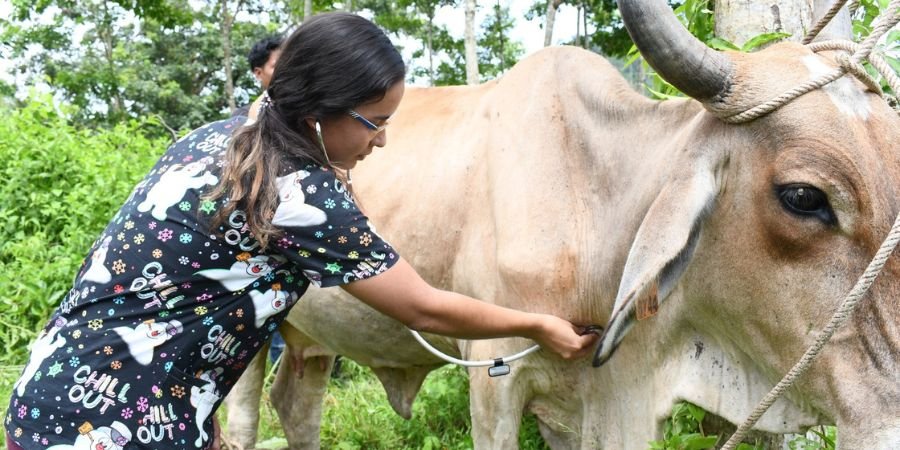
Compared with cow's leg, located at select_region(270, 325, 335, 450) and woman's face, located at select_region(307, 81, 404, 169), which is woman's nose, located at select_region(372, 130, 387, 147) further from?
cow's leg, located at select_region(270, 325, 335, 450)

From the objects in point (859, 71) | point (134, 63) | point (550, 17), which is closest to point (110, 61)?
point (134, 63)

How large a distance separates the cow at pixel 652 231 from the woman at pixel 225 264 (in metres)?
0.67

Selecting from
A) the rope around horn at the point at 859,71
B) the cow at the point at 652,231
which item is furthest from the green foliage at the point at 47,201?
the rope around horn at the point at 859,71

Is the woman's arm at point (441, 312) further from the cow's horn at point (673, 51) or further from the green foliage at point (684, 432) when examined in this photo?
the cow's horn at point (673, 51)

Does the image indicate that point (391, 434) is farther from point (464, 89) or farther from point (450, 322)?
point (450, 322)

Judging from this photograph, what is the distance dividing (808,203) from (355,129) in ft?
3.61

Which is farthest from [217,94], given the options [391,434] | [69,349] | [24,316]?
[69,349]

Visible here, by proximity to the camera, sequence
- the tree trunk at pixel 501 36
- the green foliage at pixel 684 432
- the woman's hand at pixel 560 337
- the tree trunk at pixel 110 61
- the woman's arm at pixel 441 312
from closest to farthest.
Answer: the woman's arm at pixel 441 312 → the woman's hand at pixel 560 337 → the green foliage at pixel 684 432 → the tree trunk at pixel 110 61 → the tree trunk at pixel 501 36

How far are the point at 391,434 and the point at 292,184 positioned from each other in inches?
134

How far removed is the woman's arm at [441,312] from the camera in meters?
2.08

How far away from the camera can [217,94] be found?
82.5ft

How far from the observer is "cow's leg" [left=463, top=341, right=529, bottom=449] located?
2.99 meters

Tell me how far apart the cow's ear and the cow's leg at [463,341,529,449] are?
29.8 inches

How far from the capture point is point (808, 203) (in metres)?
1.99
